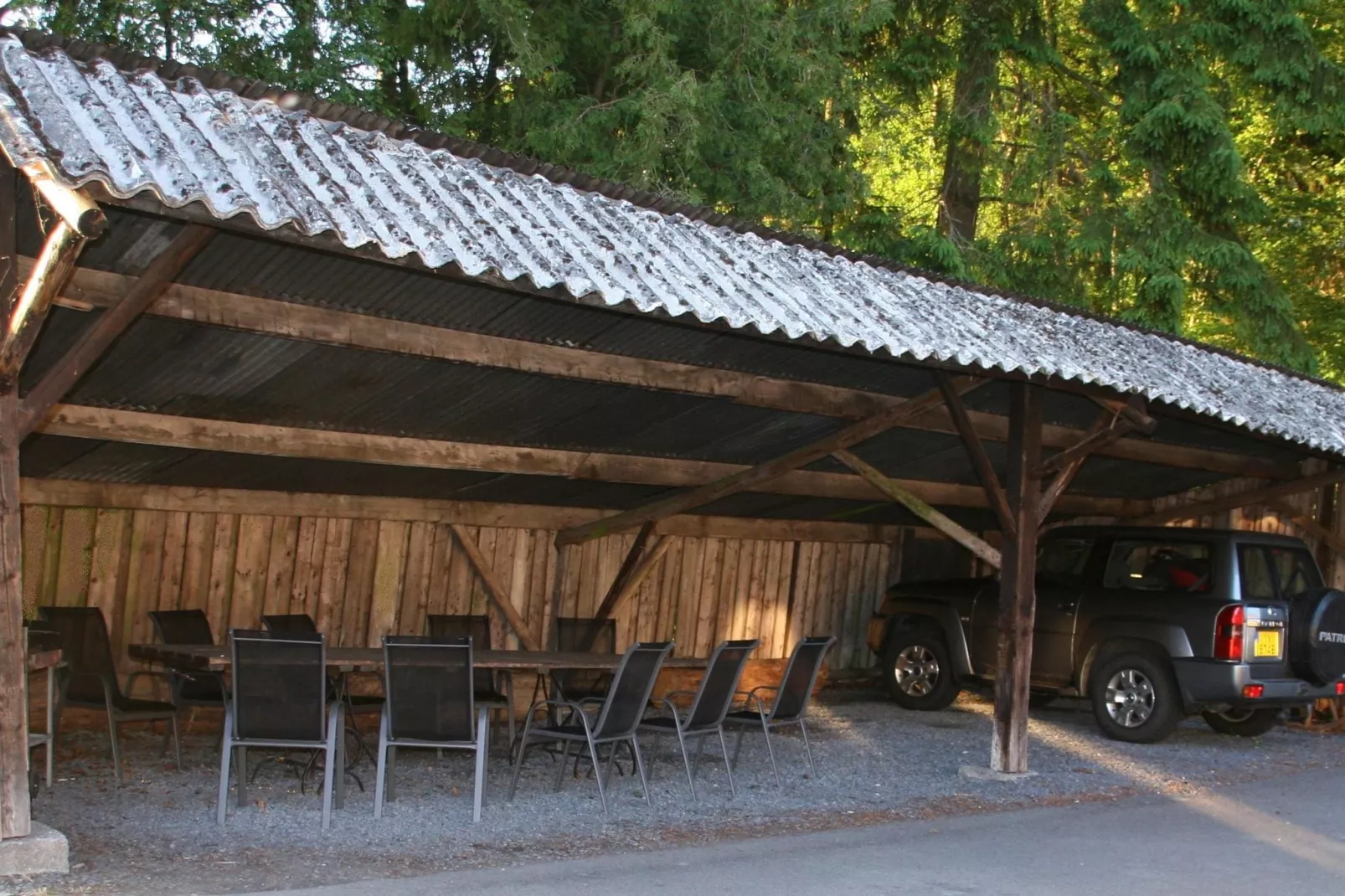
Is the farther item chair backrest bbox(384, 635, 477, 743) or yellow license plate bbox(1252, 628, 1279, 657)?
yellow license plate bbox(1252, 628, 1279, 657)

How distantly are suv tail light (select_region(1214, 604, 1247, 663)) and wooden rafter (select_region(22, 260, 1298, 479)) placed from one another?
5.81ft

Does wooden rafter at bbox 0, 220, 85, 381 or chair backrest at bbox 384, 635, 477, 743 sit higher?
wooden rafter at bbox 0, 220, 85, 381

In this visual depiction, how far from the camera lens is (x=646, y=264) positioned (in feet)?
24.5

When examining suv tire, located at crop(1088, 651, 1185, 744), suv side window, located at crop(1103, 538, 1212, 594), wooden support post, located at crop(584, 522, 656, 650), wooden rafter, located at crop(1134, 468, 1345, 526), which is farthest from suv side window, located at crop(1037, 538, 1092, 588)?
wooden support post, located at crop(584, 522, 656, 650)

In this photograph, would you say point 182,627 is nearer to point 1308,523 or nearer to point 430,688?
point 430,688

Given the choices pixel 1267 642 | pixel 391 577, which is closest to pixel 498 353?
pixel 391 577

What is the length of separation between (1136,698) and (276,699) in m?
7.38

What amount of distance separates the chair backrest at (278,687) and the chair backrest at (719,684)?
2321 millimetres

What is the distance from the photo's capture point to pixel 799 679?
371 inches

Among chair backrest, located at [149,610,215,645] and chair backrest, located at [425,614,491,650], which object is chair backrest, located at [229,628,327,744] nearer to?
chair backrest, located at [149,610,215,645]

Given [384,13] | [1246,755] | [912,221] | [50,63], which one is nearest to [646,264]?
[50,63]

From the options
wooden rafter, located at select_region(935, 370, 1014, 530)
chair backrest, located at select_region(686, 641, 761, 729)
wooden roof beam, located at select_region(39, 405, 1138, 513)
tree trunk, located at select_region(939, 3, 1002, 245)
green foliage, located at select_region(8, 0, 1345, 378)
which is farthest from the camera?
tree trunk, located at select_region(939, 3, 1002, 245)

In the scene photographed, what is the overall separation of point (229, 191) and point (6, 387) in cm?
117

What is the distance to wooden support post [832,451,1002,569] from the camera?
9.95 m
